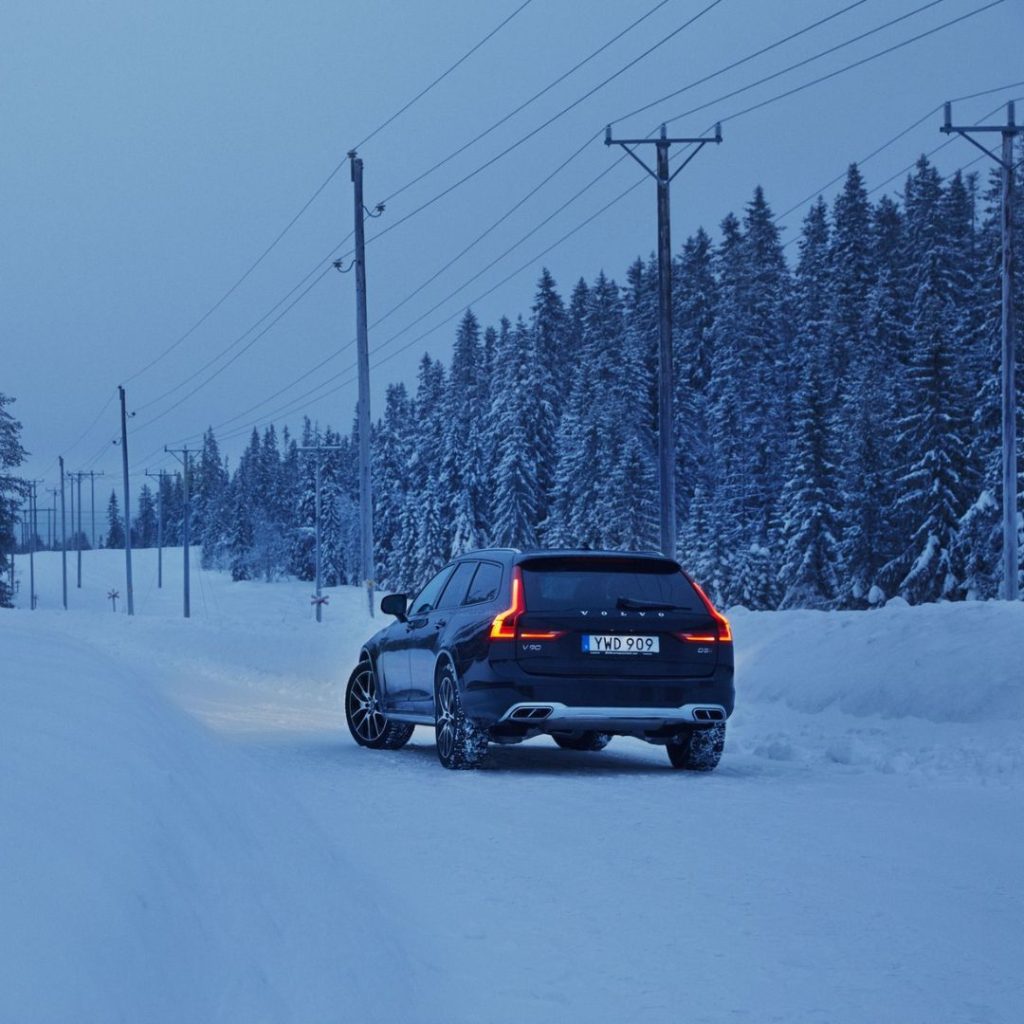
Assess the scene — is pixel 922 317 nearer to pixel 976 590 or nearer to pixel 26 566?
pixel 976 590

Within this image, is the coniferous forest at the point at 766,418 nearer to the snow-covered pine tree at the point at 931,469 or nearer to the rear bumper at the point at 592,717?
the snow-covered pine tree at the point at 931,469

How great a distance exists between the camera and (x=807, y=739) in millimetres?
13273

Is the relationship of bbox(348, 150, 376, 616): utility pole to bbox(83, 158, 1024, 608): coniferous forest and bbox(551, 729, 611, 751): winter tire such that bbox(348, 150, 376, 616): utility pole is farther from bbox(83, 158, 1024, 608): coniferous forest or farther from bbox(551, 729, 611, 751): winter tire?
bbox(551, 729, 611, 751): winter tire

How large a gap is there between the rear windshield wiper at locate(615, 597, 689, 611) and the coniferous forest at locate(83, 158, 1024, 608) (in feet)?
102

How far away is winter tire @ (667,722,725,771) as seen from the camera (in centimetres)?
1109

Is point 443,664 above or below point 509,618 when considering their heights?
below

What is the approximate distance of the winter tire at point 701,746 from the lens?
11094 mm

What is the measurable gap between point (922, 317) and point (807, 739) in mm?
49544

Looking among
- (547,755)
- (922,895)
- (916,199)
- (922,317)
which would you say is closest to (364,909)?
(922,895)

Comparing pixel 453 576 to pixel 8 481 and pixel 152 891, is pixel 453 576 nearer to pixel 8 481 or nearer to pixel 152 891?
pixel 152 891

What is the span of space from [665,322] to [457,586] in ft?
45.7

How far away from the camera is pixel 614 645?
10.8 metres

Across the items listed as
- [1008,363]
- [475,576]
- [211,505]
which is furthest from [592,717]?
[211,505]

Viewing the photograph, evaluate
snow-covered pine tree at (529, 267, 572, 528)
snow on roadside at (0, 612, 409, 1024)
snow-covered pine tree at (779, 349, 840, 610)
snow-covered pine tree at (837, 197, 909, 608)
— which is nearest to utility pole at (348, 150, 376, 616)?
snow on roadside at (0, 612, 409, 1024)
